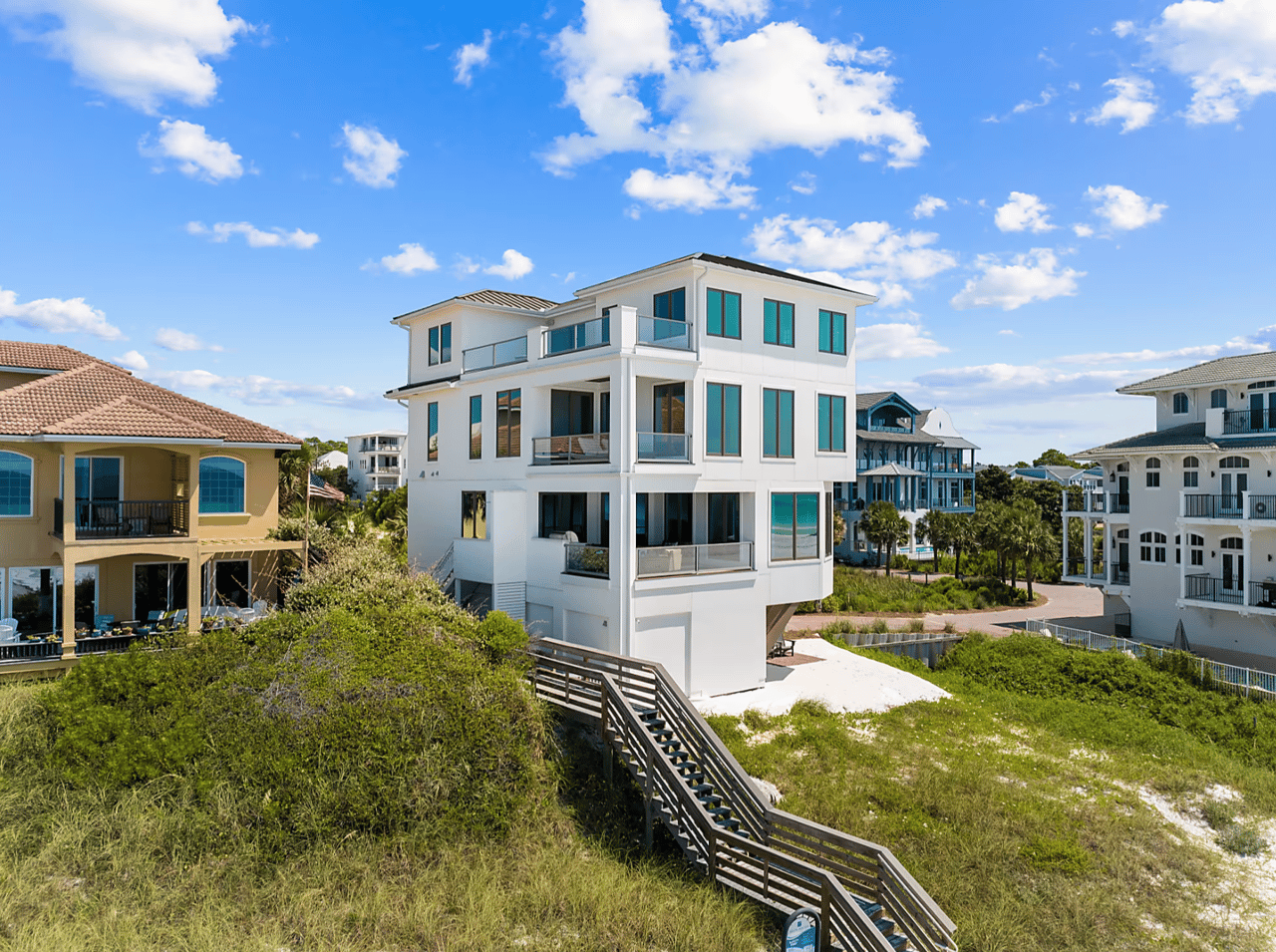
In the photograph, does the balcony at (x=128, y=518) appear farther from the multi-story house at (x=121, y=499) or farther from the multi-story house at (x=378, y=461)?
the multi-story house at (x=378, y=461)

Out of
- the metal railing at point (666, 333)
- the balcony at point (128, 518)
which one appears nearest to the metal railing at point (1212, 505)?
the metal railing at point (666, 333)

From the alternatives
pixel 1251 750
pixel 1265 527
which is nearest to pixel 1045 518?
pixel 1265 527

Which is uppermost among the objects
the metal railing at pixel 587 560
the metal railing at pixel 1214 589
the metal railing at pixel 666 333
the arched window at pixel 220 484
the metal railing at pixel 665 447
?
the metal railing at pixel 666 333

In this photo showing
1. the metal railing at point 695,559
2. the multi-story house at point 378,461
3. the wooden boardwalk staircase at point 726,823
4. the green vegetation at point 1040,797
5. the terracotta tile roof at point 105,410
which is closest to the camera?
the wooden boardwalk staircase at point 726,823

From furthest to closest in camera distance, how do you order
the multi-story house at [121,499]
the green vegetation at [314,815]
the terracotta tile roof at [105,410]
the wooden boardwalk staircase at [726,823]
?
the multi-story house at [121,499] < the terracotta tile roof at [105,410] < the wooden boardwalk staircase at [726,823] < the green vegetation at [314,815]

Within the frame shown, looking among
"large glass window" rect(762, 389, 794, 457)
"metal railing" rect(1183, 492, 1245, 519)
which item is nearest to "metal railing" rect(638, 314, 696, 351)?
"large glass window" rect(762, 389, 794, 457)

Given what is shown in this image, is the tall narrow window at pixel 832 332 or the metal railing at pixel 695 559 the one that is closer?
the metal railing at pixel 695 559

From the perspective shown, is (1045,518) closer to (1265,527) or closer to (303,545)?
(1265,527)

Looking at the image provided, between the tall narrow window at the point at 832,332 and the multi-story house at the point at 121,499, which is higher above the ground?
the tall narrow window at the point at 832,332
